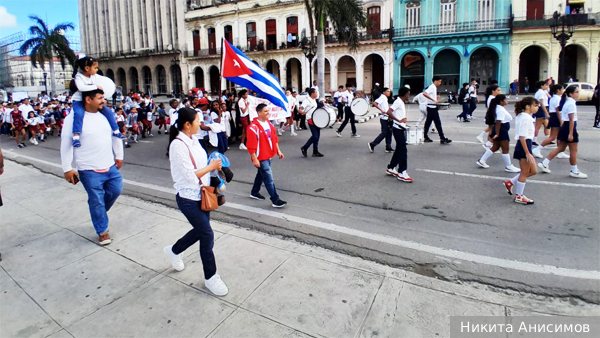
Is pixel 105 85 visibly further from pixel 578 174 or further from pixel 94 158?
pixel 578 174

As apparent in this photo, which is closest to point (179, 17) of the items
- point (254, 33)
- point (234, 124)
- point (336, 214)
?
point (254, 33)

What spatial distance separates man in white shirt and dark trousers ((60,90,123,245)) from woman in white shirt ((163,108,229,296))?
1.70 m

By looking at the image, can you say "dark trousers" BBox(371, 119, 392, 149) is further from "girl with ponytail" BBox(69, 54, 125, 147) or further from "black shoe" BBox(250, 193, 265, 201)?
"girl with ponytail" BBox(69, 54, 125, 147)

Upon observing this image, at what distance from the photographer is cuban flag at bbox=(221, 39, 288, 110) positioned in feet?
22.5

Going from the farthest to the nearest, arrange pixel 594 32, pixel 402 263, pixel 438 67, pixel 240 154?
pixel 438 67, pixel 594 32, pixel 240 154, pixel 402 263

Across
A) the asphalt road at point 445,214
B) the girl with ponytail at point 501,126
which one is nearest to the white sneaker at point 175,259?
the asphalt road at point 445,214

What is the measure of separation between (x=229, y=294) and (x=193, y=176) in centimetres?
111

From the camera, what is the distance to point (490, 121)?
769cm

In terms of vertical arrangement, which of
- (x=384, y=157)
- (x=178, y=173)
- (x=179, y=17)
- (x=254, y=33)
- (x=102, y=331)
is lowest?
(x=102, y=331)

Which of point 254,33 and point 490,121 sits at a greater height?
point 254,33

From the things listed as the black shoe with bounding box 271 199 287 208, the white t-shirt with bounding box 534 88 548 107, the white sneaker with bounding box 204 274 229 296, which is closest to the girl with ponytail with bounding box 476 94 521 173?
the white t-shirt with bounding box 534 88 548 107

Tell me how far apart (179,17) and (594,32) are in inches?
1640

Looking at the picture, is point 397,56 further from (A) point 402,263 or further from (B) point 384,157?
(A) point 402,263

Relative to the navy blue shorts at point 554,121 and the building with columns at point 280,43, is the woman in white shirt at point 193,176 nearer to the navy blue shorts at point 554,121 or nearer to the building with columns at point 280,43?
the navy blue shorts at point 554,121
